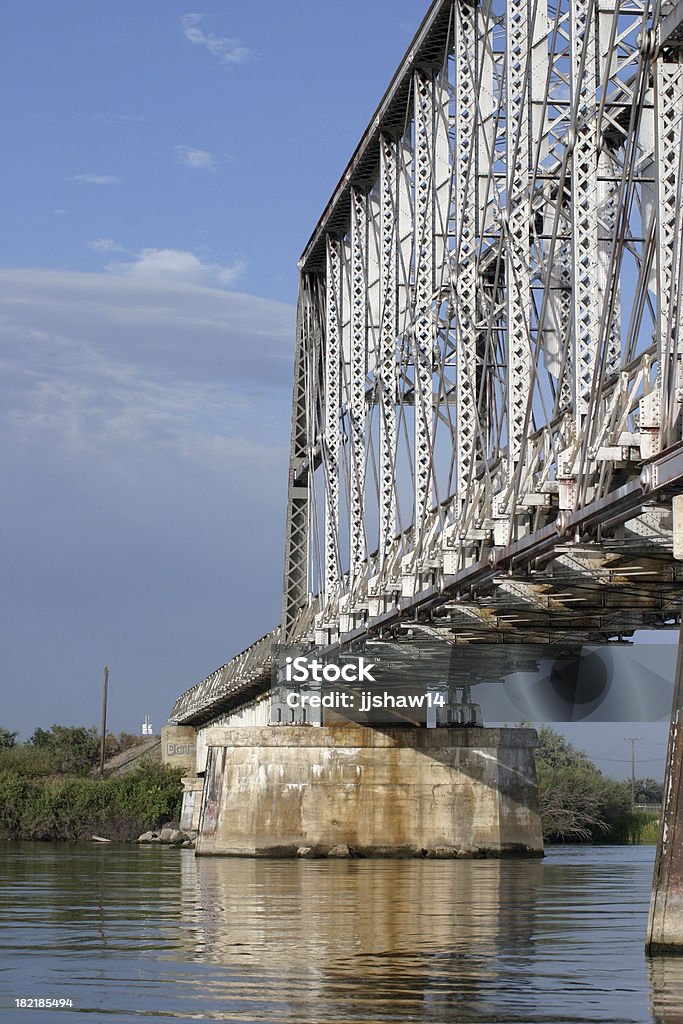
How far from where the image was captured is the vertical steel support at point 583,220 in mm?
26781

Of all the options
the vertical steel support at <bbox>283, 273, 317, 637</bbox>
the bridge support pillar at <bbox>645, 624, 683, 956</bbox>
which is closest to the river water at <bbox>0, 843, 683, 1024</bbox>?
the bridge support pillar at <bbox>645, 624, 683, 956</bbox>

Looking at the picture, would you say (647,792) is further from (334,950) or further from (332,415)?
(334,950)

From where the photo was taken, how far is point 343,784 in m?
56.2

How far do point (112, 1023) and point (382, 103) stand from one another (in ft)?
118

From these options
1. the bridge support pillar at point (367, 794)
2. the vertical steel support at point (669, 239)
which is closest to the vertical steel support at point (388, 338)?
the bridge support pillar at point (367, 794)

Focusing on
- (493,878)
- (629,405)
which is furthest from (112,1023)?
(493,878)

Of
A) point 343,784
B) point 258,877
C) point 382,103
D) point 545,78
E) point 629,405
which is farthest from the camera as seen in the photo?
point 343,784

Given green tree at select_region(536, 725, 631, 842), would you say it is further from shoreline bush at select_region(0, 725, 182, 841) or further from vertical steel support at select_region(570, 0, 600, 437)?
vertical steel support at select_region(570, 0, 600, 437)

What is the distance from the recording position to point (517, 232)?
106 feet

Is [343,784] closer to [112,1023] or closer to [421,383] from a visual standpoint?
[421,383]

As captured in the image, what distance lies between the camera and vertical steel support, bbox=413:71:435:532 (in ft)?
133

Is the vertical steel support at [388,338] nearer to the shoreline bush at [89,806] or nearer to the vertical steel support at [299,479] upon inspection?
the vertical steel support at [299,479]

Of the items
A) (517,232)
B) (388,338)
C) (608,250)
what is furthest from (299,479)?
(608,250)

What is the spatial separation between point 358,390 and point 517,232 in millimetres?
18632
